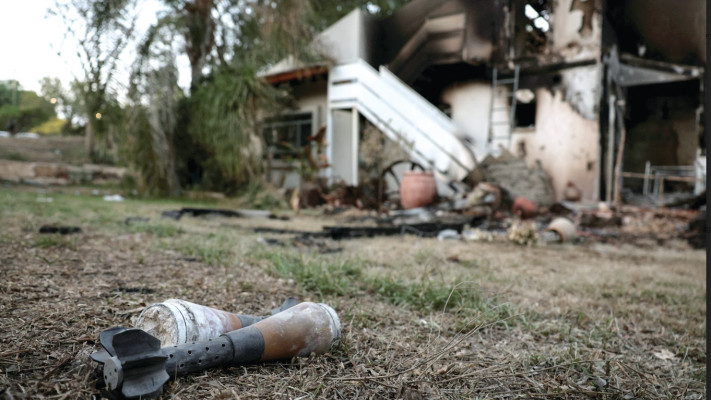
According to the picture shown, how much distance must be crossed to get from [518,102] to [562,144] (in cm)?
120

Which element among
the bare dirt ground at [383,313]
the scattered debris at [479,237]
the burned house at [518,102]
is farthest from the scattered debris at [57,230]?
the burned house at [518,102]

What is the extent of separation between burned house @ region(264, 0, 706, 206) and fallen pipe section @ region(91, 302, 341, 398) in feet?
15.0

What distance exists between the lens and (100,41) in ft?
24.3

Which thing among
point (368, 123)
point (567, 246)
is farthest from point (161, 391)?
point (368, 123)

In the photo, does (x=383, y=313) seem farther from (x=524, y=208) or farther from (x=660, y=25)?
(x=524, y=208)

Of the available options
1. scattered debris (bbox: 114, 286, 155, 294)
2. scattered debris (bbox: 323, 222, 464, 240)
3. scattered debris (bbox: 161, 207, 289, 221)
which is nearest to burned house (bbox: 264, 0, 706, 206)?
scattered debris (bbox: 323, 222, 464, 240)

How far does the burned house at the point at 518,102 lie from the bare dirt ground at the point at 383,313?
11.2 ft

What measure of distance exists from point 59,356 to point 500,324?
62.3 inches

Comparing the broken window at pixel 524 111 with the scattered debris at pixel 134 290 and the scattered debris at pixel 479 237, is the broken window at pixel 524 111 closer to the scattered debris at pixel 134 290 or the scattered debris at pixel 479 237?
the scattered debris at pixel 479 237

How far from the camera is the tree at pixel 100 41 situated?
7.07 meters

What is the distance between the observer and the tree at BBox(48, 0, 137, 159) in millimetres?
7066

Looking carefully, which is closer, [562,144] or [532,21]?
[532,21]

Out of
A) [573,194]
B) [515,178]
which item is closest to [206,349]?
[515,178]

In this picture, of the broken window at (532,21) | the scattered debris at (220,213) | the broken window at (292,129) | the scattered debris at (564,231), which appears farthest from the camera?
the broken window at (292,129)
